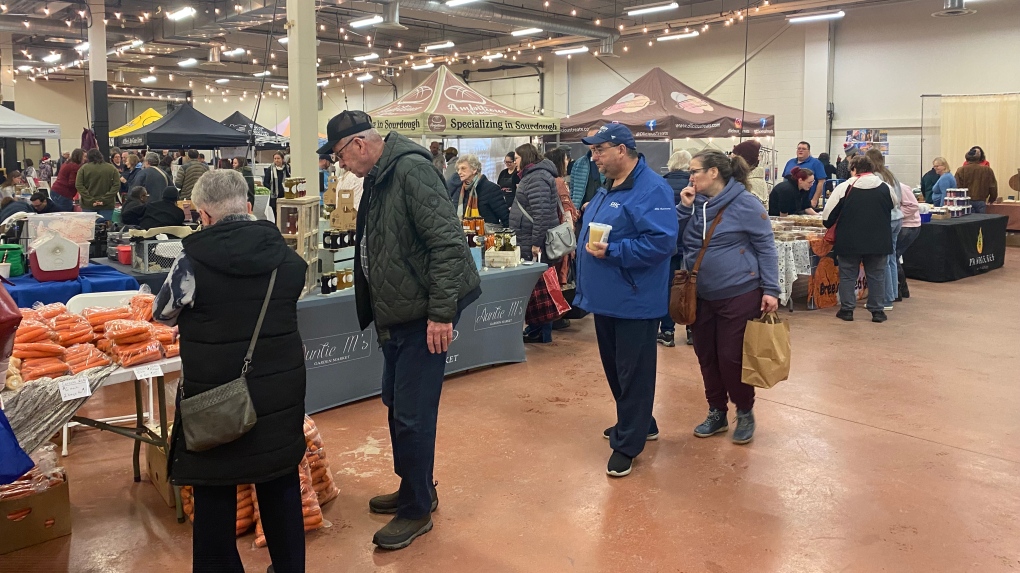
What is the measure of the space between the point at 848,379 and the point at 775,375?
6.03 ft

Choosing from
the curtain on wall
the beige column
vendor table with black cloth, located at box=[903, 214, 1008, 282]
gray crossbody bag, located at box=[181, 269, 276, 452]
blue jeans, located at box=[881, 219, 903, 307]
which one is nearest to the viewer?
gray crossbody bag, located at box=[181, 269, 276, 452]

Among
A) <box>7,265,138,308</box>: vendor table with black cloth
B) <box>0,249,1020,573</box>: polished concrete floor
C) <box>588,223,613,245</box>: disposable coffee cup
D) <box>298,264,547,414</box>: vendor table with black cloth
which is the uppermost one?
<box>588,223,613,245</box>: disposable coffee cup

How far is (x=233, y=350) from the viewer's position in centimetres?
209

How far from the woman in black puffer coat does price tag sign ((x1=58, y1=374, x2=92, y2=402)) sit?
3.54 metres

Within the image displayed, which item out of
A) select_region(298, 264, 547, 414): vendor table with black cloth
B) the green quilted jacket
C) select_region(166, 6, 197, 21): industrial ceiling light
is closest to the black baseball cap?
the green quilted jacket

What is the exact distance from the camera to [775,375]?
360 cm

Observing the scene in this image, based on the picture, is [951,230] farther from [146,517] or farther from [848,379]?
[146,517]

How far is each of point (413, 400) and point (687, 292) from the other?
155cm

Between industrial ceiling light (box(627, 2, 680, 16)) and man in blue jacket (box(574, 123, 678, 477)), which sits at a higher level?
industrial ceiling light (box(627, 2, 680, 16))

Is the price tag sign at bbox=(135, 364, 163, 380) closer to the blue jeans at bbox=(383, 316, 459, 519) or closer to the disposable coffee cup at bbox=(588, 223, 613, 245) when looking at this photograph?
the blue jeans at bbox=(383, 316, 459, 519)

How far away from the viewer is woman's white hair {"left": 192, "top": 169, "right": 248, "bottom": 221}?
2.18m

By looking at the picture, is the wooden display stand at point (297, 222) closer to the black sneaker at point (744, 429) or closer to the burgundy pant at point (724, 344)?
the burgundy pant at point (724, 344)

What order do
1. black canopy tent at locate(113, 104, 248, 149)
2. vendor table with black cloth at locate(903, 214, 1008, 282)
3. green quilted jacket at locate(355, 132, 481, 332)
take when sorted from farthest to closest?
black canopy tent at locate(113, 104, 248, 149) → vendor table with black cloth at locate(903, 214, 1008, 282) → green quilted jacket at locate(355, 132, 481, 332)

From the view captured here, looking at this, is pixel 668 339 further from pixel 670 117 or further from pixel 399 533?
pixel 670 117
